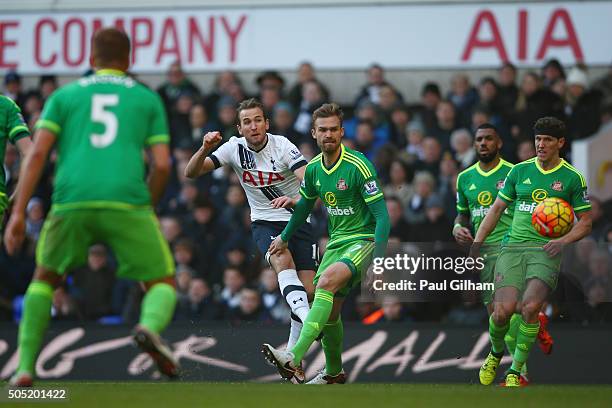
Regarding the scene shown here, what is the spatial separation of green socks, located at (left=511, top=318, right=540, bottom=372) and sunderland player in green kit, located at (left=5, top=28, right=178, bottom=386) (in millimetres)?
4408

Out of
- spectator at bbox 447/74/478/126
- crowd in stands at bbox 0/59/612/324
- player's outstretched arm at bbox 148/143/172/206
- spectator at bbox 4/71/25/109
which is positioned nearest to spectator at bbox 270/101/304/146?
crowd in stands at bbox 0/59/612/324

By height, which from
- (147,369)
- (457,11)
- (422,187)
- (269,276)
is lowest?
(147,369)

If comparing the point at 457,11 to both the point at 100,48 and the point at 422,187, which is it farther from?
the point at 100,48

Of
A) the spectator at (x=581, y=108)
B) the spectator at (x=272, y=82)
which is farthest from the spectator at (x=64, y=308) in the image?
the spectator at (x=581, y=108)

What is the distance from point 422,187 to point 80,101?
8.26 m

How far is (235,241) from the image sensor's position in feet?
49.8

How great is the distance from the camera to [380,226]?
32.8ft

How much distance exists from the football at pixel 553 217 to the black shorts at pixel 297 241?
6.81 feet

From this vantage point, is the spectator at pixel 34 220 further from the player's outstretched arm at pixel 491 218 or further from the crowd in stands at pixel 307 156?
the player's outstretched arm at pixel 491 218

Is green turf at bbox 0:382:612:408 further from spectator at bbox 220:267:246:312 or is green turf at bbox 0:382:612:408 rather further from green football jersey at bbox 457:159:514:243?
spectator at bbox 220:267:246:312

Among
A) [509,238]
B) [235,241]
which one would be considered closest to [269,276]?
[235,241]

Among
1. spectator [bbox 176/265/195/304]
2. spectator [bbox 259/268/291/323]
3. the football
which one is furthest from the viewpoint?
spectator [bbox 176/265/195/304]

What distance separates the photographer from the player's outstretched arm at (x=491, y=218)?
35.8ft

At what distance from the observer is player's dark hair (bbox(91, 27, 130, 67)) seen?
24.0ft
